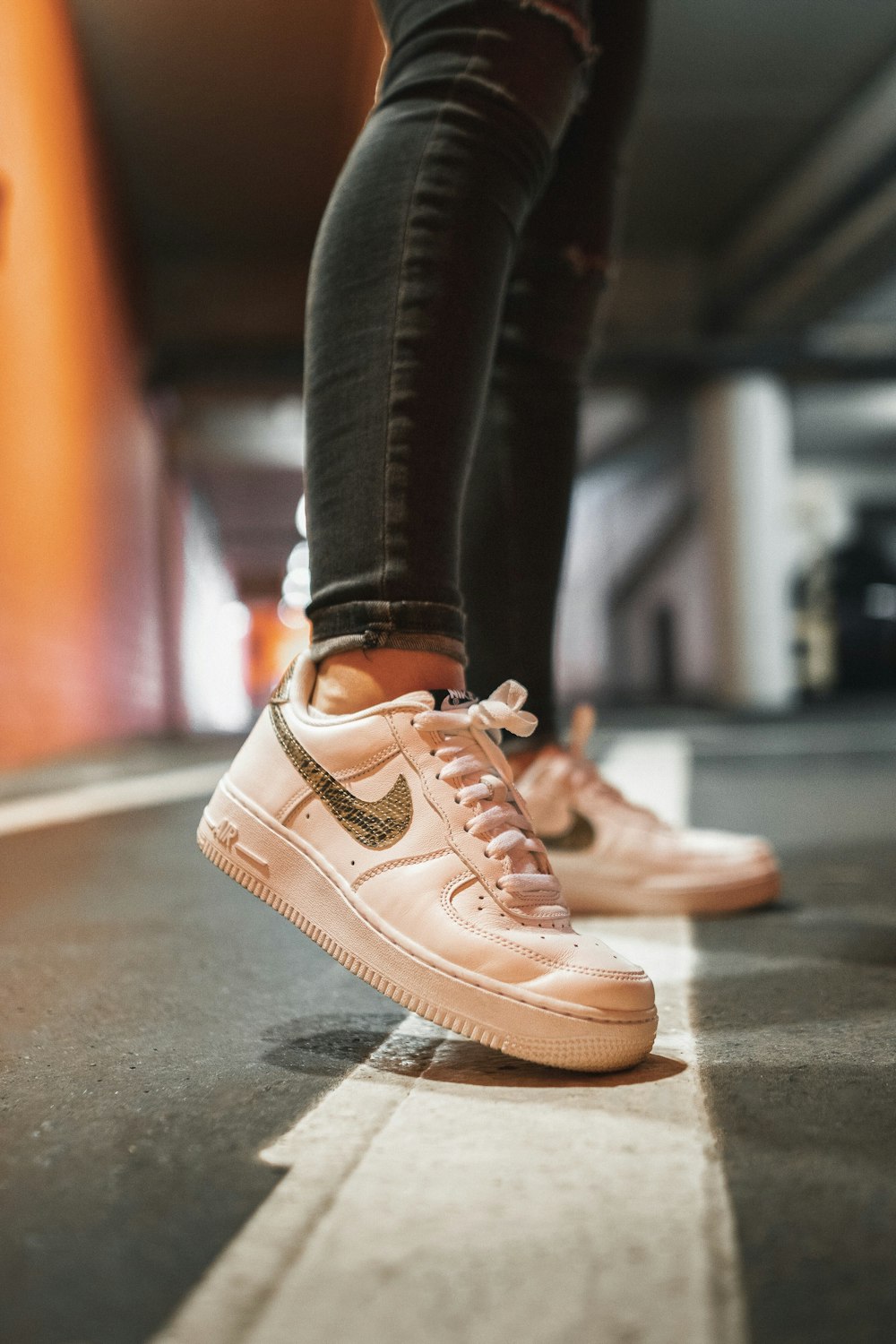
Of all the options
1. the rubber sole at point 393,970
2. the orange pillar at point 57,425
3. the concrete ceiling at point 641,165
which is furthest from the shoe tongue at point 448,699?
the concrete ceiling at point 641,165

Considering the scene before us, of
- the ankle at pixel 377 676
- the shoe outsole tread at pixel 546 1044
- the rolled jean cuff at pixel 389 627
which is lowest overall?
the shoe outsole tread at pixel 546 1044

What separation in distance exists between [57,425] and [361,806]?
14.4 ft

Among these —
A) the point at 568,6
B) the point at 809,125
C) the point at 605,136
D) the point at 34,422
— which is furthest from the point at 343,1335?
the point at 809,125

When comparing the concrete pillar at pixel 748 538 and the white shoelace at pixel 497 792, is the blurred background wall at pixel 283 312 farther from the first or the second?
the white shoelace at pixel 497 792

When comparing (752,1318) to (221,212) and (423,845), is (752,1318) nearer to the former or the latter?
(423,845)

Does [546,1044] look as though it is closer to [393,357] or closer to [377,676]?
[377,676]

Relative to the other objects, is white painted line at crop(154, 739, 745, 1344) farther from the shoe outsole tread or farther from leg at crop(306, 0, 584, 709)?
leg at crop(306, 0, 584, 709)

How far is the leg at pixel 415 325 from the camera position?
0.70 meters

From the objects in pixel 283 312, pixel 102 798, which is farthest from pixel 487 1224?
pixel 283 312

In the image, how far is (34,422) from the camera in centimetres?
419

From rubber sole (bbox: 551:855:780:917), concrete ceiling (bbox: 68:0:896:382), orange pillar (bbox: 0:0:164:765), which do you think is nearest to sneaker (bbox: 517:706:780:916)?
rubber sole (bbox: 551:855:780:917)

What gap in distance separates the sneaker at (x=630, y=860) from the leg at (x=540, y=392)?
80 mm

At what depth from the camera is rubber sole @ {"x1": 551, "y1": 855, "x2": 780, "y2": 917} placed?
3.36 feet

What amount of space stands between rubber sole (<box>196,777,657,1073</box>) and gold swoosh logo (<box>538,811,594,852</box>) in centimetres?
38
